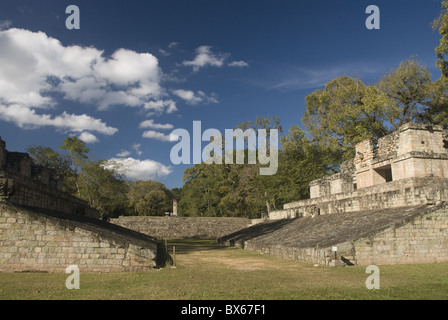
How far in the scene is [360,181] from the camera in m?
19.0

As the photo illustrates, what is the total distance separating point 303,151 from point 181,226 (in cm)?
1535

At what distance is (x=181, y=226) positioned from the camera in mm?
37250

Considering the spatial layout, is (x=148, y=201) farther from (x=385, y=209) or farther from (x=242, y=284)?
(x=242, y=284)

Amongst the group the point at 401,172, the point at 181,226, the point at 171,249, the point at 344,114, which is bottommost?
the point at 171,249

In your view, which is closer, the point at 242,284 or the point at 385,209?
the point at 242,284

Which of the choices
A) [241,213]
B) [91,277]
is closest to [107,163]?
[241,213]

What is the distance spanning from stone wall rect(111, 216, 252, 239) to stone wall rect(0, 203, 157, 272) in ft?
88.1

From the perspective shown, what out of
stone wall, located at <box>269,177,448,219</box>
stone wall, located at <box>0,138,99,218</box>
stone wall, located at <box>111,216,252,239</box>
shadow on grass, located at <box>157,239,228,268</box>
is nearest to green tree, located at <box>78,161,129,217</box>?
stone wall, located at <box>111,216,252,239</box>

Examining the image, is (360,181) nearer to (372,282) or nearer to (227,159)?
(372,282)

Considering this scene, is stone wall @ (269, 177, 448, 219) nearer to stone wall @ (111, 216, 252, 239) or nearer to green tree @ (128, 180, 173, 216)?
stone wall @ (111, 216, 252, 239)

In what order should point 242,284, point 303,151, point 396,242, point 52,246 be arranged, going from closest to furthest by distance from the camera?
point 242,284 → point 52,246 → point 396,242 → point 303,151

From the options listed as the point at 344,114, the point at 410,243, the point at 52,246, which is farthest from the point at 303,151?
the point at 52,246

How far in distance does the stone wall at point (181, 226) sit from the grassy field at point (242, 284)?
2664 cm

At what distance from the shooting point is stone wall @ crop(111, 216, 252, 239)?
3659 centimetres
